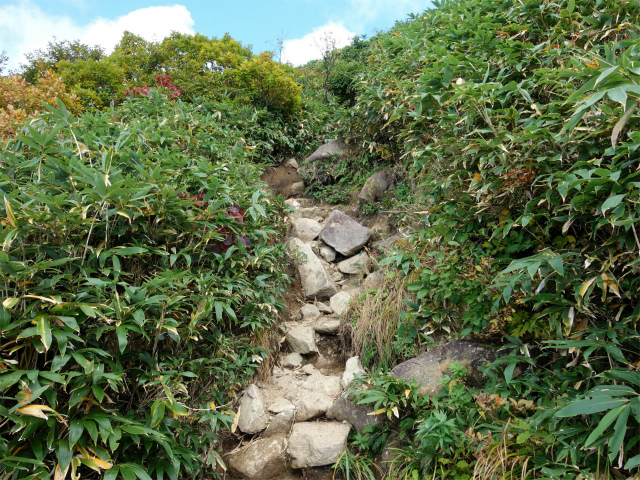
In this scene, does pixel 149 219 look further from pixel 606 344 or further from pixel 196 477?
pixel 606 344

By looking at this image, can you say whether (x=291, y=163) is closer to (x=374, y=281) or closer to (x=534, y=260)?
(x=374, y=281)

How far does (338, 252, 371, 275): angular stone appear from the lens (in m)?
4.34

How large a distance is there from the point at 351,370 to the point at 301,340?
0.64 meters

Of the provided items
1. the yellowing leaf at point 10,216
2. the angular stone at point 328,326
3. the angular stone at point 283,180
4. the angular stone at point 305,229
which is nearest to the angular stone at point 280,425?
the angular stone at point 328,326

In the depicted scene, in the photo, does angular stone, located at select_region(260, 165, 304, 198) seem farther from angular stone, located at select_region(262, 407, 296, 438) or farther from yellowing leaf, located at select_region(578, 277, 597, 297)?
yellowing leaf, located at select_region(578, 277, 597, 297)

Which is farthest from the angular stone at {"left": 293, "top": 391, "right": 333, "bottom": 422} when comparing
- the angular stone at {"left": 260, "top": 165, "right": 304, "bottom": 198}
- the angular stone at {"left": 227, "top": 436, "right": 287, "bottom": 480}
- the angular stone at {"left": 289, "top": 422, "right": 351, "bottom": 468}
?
the angular stone at {"left": 260, "top": 165, "right": 304, "bottom": 198}

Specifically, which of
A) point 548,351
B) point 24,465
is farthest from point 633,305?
point 24,465

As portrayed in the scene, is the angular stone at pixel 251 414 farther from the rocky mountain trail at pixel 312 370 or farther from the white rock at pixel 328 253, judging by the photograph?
the white rock at pixel 328 253

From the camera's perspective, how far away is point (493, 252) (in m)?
2.45

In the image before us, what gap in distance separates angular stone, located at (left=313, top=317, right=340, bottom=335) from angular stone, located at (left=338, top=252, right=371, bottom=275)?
0.75 meters

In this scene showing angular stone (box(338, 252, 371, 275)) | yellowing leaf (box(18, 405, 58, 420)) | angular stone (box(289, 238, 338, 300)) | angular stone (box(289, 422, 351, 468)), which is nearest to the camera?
yellowing leaf (box(18, 405, 58, 420))

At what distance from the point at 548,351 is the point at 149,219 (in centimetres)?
259

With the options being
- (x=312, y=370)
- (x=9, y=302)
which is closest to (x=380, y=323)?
(x=312, y=370)

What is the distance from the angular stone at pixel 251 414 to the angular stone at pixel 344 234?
6.98 ft
